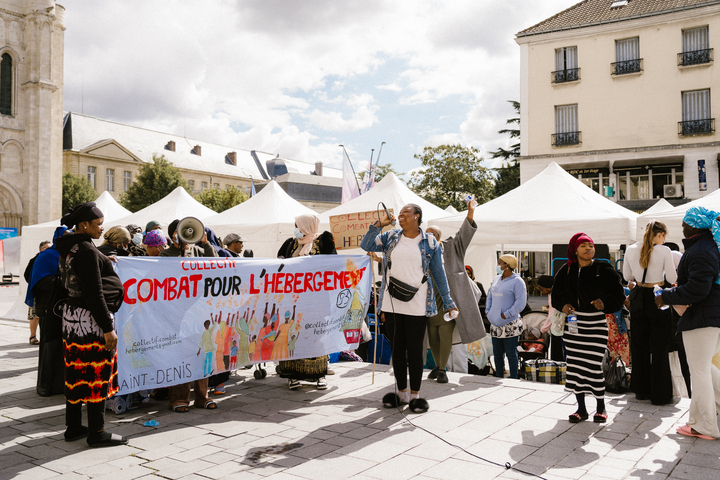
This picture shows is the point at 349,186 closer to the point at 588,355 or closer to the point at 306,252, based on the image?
the point at 306,252

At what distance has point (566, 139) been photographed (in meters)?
27.7

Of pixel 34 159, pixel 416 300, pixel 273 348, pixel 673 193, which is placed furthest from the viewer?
pixel 34 159

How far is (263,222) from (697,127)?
2173 centimetres

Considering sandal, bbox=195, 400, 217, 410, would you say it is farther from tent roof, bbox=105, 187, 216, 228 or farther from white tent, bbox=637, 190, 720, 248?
tent roof, bbox=105, 187, 216, 228

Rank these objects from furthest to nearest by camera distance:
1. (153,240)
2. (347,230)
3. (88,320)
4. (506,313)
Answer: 1. (347,230)
2. (506,313)
3. (153,240)
4. (88,320)

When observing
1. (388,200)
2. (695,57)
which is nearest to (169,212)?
(388,200)

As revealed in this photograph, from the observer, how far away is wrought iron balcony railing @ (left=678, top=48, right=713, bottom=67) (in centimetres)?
2506

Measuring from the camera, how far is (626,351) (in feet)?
23.6

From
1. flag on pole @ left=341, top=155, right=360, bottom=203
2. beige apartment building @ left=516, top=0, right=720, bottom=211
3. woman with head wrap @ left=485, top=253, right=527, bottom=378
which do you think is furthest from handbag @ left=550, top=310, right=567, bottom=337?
beige apartment building @ left=516, top=0, right=720, bottom=211

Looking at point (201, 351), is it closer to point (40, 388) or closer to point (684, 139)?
point (40, 388)

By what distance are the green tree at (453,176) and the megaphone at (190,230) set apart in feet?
91.7

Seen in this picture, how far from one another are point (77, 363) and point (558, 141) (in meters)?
27.1

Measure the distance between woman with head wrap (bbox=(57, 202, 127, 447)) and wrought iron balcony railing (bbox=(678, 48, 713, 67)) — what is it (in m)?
28.3

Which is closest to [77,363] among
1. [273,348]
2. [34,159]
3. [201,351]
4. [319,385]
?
[201,351]
